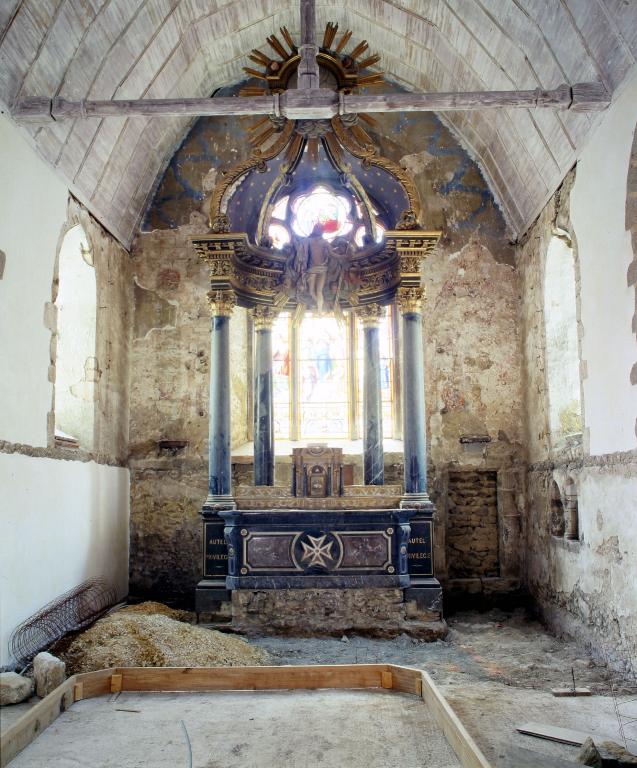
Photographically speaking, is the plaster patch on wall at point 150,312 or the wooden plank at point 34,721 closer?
the wooden plank at point 34,721

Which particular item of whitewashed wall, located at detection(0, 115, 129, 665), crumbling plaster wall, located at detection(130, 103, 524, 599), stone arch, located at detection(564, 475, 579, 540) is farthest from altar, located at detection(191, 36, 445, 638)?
whitewashed wall, located at detection(0, 115, 129, 665)

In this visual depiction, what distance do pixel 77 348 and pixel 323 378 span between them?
3346mm

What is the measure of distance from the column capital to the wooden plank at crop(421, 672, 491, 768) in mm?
4883

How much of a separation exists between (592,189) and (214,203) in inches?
157

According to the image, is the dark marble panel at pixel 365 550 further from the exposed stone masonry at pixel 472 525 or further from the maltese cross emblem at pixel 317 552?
the exposed stone masonry at pixel 472 525

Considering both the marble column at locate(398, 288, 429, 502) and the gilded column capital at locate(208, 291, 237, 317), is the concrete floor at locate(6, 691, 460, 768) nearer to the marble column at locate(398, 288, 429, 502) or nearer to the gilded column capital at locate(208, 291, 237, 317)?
the marble column at locate(398, 288, 429, 502)

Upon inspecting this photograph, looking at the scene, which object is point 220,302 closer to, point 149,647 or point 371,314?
point 371,314

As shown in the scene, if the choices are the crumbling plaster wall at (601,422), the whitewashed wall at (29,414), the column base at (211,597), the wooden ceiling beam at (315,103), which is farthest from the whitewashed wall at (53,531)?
the crumbling plaster wall at (601,422)

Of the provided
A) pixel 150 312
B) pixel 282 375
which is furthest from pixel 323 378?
pixel 150 312

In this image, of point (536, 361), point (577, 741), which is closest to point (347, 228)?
point (536, 361)

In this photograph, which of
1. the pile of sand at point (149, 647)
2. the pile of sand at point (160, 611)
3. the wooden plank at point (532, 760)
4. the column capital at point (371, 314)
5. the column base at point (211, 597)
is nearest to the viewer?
the wooden plank at point (532, 760)

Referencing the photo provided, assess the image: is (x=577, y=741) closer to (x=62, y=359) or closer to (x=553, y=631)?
(x=553, y=631)

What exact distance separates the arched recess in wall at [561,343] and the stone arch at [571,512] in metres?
0.60

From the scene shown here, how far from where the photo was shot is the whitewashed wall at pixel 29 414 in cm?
621
